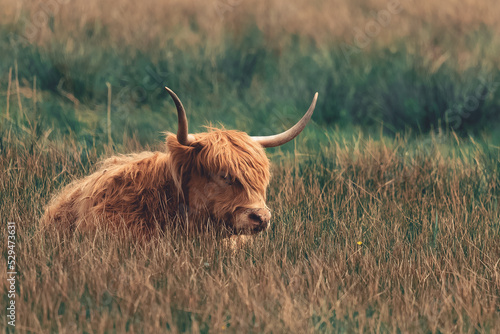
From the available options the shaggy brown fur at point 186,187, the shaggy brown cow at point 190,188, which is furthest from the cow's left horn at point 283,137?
the shaggy brown fur at point 186,187

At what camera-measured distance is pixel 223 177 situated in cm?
420

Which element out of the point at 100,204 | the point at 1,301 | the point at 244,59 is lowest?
the point at 1,301

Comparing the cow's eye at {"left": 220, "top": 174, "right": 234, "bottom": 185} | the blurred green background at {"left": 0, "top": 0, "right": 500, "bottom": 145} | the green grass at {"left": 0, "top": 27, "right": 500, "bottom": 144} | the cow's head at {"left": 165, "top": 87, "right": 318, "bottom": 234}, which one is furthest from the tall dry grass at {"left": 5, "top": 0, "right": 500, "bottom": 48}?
the cow's eye at {"left": 220, "top": 174, "right": 234, "bottom": 185}

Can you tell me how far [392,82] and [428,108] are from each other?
84 cm

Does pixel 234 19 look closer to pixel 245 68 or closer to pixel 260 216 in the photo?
pixel 245 68

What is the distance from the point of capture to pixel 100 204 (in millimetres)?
4312

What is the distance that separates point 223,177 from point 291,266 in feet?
2.16

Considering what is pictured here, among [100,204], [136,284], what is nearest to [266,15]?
[100,204]

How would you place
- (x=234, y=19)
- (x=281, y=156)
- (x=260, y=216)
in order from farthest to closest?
(x=234, y=19)
(x=281, y=156)
(x=260, y=216)

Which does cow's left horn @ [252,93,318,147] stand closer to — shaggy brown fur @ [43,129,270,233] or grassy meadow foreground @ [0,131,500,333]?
shaggy brown fur @ [43,129,270,233]

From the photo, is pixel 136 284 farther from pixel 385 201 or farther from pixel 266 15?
pixel 266 15

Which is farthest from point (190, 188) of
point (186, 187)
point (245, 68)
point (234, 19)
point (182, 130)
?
point (234, 19)

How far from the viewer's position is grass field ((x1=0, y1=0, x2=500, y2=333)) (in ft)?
11.3

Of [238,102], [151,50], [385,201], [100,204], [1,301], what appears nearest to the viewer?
[1,301]
